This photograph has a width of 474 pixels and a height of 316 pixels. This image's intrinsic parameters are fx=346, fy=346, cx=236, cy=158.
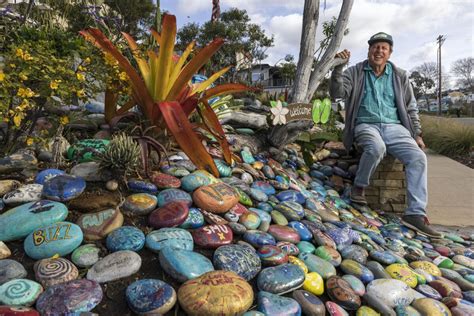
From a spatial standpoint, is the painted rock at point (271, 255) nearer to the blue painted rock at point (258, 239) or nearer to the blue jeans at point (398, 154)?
the blue painted rock at point (258, 239)

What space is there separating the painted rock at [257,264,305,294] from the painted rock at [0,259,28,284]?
0.86 m

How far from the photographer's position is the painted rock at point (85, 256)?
1303 millimetres

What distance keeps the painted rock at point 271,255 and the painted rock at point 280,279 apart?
0.13 ft

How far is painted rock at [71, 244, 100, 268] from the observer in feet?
4.27

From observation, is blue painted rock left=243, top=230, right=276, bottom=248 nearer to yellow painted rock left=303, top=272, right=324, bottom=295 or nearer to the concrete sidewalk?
yellow painted rock left=303, top=272, right=324, bottom=295

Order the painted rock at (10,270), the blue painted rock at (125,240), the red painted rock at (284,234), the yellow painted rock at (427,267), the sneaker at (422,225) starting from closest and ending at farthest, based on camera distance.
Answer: the painted rock at (10,270) < the blue painted rock at (125,240) < the red painted rock at (284,234) < the yellow painted rock at (427,267) < the sneaker at (422,225)

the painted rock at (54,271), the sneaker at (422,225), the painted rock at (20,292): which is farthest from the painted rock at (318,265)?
the sneaker at (422,225)

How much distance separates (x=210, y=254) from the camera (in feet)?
4.92

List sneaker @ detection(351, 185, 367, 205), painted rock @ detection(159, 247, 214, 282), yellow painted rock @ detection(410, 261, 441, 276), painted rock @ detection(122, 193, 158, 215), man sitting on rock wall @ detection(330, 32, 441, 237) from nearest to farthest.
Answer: painted rock @ detection(159, 247, 214, 282)
painted rock @ detection(122, 193, 158, 215)
yellow painted rock @ detection(410, 261, 441, 276)
man sitting on rock wall @ detection(330, 32, 441, 237)
sneaker @ detection(351, 185, 367, 205)

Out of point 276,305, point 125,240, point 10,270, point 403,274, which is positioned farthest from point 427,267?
point 10,270

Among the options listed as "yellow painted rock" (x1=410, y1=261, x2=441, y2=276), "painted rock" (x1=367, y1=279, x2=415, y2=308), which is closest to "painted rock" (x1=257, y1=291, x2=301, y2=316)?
"painted rock" (x1=367, y1=279, x2=415, y2=308)

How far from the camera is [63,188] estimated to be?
1.59 m

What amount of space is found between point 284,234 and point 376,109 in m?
1.89

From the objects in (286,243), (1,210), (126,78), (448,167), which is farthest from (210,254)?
(448,167)
